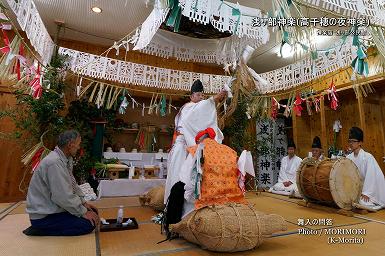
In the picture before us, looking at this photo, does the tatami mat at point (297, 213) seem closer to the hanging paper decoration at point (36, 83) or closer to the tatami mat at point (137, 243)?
the tatami mat at point (137, 243)

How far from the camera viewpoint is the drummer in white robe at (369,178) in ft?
11.0

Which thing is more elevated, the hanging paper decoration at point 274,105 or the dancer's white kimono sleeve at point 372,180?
the hanging paper decoration at point 274,105

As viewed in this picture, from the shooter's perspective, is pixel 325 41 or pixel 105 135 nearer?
pixel 325 41

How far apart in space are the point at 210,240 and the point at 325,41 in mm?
4625

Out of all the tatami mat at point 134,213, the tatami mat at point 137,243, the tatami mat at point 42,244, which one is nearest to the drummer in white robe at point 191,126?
the tatami mat at point 137,243

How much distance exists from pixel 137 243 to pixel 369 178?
344 centimetres

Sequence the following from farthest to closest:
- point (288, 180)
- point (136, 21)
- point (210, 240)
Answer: point (288, 180), point (136, 21), point (210, 240)

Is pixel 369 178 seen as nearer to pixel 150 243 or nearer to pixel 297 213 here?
pixel 297 213

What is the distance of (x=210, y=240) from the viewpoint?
167 cm

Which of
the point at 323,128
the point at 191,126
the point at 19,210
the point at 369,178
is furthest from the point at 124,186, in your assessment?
the point at 323,128

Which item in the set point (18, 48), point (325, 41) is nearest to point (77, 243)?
point (18, 48)

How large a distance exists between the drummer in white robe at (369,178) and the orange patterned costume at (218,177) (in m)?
2.40

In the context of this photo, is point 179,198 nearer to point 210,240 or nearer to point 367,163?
point 210,240

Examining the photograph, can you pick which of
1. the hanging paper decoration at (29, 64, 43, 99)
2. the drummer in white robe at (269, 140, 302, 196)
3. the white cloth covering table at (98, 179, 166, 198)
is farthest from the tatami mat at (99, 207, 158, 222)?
the drummer in white robe at (269, 140, 302, 196)
